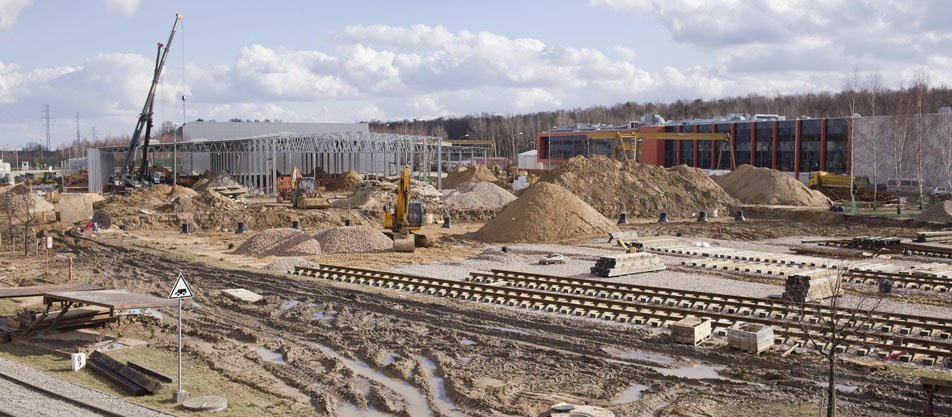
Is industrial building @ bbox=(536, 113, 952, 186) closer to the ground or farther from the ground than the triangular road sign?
farther from the ground

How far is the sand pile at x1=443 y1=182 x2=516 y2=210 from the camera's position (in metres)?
52.6

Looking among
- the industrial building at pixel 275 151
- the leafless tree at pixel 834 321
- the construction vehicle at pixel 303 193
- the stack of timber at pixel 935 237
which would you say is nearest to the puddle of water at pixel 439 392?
the leafless tree at pixel 834 321

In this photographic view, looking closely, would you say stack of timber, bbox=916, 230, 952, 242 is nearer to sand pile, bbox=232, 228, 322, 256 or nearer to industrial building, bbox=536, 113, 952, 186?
industrial building, bbox=536, 113, 952, 186

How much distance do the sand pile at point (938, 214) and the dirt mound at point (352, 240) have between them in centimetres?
2740

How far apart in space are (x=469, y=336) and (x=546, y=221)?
67.5 ft

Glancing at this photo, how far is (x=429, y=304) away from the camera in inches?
894

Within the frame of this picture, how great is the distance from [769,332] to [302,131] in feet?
293

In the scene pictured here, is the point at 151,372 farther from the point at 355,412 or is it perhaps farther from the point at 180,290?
the point at 355,412

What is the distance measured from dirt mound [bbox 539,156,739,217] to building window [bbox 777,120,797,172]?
70.4 feet

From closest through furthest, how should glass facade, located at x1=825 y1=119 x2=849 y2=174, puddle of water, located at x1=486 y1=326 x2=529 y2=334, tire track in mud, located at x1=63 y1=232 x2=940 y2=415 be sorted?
tire track in mud, located at x1=63 y1=232 x2=940 y2=415, puddle of water, located at x1=486 y1=326 x2=529 y2=334, glass facade, located at x1=825 y1=119 x2=849 y2=174

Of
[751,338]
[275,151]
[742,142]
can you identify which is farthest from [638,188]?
[751,338]

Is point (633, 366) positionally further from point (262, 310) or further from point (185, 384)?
point (262, 310)

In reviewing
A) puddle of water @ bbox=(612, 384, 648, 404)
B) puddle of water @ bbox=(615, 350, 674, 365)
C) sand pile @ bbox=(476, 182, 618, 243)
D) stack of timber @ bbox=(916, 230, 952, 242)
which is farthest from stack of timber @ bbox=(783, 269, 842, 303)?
sand pile @ bbox=(476, 182, 618, 243)

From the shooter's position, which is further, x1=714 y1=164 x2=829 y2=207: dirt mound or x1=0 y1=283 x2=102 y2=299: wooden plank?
x1=714 y1=164 x2=829 y2=207: dirt mound
